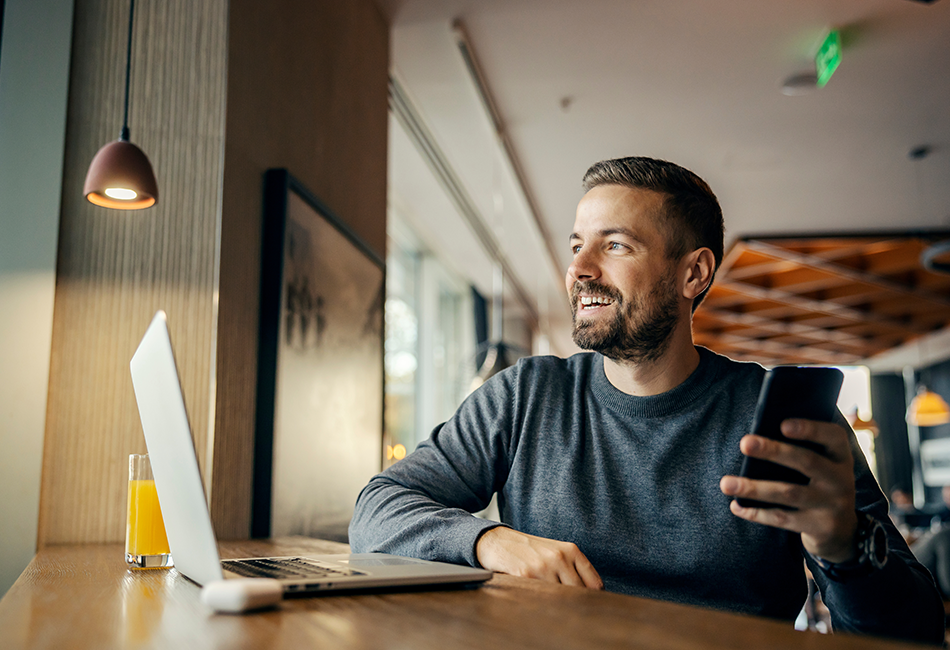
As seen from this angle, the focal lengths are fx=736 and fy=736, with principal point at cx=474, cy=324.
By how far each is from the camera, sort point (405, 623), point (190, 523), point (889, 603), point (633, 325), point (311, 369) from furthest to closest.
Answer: point (311, 369) < point (633, 325) < point (889, 603) < point (190, 523) < point (405, 623)

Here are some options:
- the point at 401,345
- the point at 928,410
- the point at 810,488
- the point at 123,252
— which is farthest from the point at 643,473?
the point at 928,410

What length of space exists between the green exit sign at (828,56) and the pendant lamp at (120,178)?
9.48ft

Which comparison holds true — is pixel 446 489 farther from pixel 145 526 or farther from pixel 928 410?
pixel 928 410

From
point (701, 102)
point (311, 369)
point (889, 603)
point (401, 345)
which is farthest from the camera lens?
point (401, 345)

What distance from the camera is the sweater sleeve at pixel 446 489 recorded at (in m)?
1.07

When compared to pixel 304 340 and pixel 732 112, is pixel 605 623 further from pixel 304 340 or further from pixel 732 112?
pixel 732 112

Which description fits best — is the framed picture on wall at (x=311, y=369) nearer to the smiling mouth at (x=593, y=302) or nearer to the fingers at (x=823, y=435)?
the smiling mouth at (x=593, y=302)

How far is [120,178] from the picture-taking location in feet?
4.93

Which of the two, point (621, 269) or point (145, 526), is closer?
point (145, 526)

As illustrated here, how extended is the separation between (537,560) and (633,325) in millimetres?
601

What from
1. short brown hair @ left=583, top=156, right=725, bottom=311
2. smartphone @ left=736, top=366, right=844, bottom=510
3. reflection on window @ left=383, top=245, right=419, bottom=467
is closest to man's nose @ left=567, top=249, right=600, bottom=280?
short brown hair @ left=583, top=156, right=725, bottom=311

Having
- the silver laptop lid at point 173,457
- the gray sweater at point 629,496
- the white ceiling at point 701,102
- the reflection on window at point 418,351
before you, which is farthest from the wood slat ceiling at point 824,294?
the silver laptop lid at point 173,457

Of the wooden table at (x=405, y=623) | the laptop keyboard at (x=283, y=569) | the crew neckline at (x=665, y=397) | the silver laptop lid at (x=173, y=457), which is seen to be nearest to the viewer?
the wooden table at (x=405, y=623)

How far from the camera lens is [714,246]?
1.60 m
